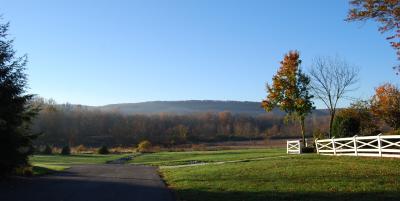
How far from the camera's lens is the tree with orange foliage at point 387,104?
142 feet

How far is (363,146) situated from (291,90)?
1274 cm

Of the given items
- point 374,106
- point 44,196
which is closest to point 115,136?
point 374,106

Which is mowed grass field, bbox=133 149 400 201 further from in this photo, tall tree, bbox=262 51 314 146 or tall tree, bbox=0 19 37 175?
tall tree, bbox=262 51 314 146

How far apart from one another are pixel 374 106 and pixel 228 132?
8528 centimetres

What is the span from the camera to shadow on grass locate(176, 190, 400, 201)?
1200 cm

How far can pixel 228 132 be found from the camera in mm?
129500

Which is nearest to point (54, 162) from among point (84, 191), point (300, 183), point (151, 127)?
point (84, 191)

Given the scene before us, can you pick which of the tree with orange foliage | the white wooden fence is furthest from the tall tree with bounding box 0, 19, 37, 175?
the tree with orange foliage

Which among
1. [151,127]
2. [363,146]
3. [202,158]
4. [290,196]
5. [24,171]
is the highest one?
[151,127]

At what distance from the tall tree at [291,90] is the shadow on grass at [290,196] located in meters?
23.0

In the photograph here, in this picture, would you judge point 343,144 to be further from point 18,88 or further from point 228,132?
point 228,132

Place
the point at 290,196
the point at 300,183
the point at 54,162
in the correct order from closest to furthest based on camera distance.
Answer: the point at 290,196 < the point at 300,183 < the point at 54,162

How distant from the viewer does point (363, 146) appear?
81.1ft

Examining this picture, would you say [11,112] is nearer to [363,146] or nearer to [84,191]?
[84,191]
